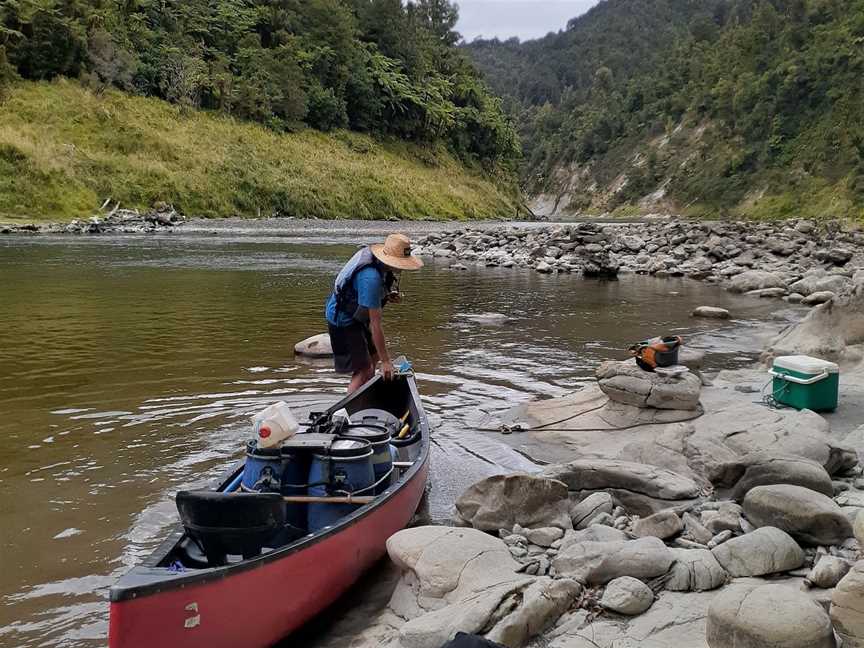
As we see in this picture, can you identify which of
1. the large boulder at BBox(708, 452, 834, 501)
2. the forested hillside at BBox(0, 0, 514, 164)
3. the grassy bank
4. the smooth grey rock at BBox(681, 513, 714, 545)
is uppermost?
the forested hillside at BBox(0, 0, 514, 164)

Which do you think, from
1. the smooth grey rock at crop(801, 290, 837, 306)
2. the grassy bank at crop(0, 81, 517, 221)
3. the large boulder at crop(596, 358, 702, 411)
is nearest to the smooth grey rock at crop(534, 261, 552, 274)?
the smooth grey rock at crop(801, 290, 837, 306)

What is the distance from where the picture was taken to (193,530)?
395 centimetres

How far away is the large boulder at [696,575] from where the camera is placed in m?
4.11

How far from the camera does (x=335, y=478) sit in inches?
196

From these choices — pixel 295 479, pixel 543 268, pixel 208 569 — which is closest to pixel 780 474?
pixel 295 479

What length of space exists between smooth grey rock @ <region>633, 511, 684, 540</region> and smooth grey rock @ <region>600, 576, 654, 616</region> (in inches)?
33.3

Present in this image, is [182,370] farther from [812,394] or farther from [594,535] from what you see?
[812,394]

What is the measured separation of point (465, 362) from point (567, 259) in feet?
53.9

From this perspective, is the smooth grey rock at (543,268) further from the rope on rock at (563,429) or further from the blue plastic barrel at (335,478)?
the blue plastic barrel at (335,478)

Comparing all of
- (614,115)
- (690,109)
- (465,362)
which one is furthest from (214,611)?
(614,115)

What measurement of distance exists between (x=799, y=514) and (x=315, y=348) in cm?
842

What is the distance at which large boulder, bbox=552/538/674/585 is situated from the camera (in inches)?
165

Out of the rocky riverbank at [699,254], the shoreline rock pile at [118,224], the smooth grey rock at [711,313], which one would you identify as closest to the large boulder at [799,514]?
the smooth grey rock at [711,313]

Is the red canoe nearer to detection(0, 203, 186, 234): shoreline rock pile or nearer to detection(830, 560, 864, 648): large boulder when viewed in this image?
detection(830, 560, 864, 648): large boulder
